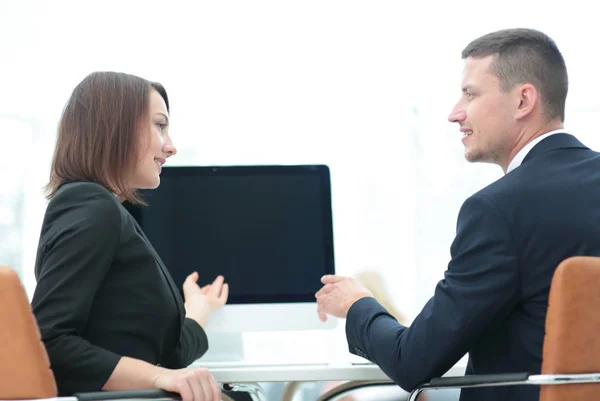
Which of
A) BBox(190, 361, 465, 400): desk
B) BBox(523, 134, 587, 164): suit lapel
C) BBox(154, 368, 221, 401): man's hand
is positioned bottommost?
BBox(190, 361, 465, 400): desk

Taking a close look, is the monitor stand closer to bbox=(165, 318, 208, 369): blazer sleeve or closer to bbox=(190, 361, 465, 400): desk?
bbox=(165, 318, 208, 369): blazer sleeve

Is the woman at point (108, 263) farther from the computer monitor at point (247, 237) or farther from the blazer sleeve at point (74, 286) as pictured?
the computer monitor at point (247, 237)

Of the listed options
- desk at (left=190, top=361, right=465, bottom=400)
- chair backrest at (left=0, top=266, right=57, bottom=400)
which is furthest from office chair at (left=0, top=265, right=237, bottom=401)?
desk at (left=190, top=361, right=465, bottom=400)

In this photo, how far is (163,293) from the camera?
5.41ft

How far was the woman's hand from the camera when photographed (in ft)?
6.98

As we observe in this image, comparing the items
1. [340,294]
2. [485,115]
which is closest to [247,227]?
[340,294]

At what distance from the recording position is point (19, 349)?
1317 millimetres

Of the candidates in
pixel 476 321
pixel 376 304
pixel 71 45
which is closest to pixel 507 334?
pixel 476 321

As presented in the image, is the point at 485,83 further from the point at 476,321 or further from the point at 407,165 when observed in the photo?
the point at 407,165

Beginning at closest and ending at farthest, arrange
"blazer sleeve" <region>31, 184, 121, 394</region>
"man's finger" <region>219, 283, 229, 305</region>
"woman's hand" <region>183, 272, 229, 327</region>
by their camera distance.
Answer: "blazer sleeve" <region>31, 184, 121, 394</region>, "woman's hand" <region>183, 272, 229, 327</region>, "man's finger" <region>219, 283, 229, 305</region>

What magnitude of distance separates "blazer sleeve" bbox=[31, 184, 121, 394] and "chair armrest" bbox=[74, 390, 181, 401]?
7cm

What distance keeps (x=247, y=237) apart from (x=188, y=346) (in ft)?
1.79

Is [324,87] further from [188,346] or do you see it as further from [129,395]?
[129,395]

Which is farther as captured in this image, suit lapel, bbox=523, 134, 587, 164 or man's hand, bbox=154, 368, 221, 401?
suit lapel, bbox=523, 134, 587, 164
